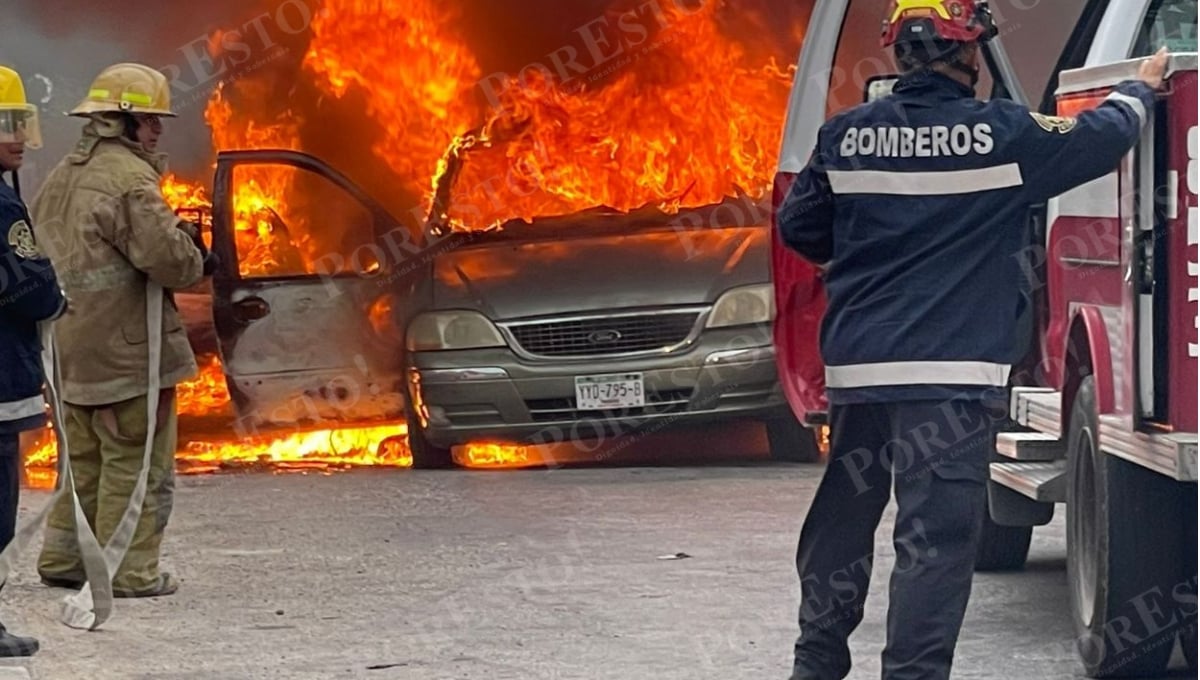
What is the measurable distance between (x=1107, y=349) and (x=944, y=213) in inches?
28.8

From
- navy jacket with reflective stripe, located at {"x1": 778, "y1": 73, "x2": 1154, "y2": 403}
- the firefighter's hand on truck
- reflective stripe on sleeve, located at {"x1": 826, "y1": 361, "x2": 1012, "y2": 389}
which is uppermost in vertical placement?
the firefighter's hand on truck

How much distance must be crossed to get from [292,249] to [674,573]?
463 centimetres

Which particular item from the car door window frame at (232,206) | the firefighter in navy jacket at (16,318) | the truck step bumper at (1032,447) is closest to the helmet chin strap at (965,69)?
the truck step bumper at (1032,447)

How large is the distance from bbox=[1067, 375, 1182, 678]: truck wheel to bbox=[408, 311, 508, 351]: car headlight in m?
5.19

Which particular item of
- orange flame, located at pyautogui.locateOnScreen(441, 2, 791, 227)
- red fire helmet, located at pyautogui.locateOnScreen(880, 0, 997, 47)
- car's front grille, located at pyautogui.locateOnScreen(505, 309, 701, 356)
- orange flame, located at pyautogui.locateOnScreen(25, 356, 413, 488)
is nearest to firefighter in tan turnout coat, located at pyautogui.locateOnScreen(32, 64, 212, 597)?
red fire helmet, located at pyautogui.locateOnScreen(880, 0, 997, 47)

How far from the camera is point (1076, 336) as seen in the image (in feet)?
20.9

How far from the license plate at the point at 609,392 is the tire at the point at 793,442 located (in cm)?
79

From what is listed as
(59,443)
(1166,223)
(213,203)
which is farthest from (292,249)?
(1166,223)

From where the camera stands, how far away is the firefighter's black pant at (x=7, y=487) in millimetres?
6562

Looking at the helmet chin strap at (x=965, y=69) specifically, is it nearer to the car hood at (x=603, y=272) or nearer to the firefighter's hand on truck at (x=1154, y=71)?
the firefighter's hand on truck at (x=1154, y=71)

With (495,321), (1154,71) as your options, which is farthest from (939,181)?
(495,321)

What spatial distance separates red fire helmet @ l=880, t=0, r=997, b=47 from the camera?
5367 mm

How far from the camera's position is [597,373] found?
10820mm

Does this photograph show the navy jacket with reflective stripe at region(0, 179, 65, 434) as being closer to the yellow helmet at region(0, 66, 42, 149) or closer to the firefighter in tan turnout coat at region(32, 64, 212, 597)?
the yellow helmet at region(0, 66, 42, 149)
